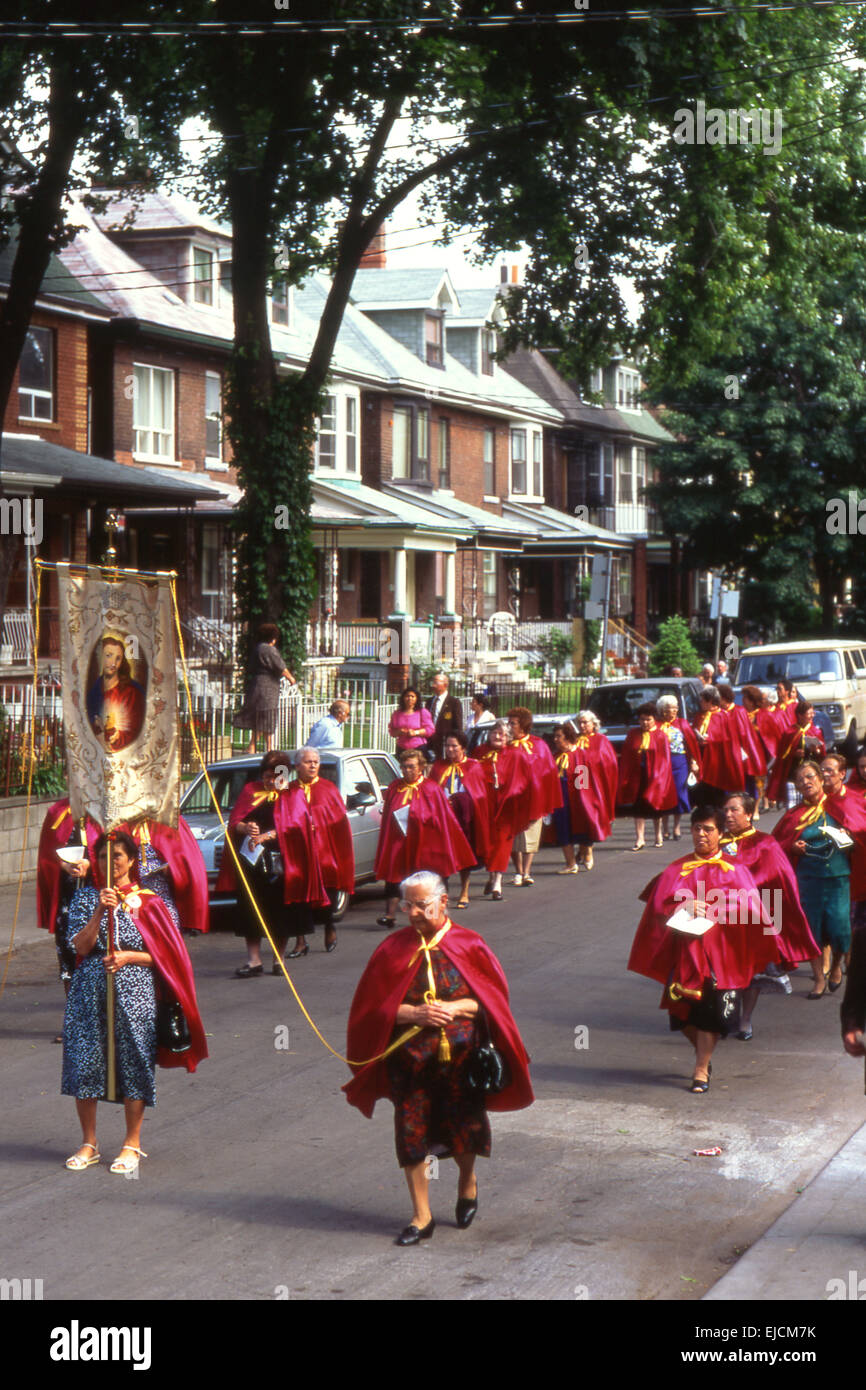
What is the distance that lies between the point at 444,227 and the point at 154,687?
56.1 feet

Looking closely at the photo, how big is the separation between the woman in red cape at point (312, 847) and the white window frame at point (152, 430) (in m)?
21.3

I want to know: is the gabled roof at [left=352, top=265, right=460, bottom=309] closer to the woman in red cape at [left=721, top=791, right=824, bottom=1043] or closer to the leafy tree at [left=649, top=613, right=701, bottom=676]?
the leafy tree at [left=649, top=613, right=701, bottom=676]

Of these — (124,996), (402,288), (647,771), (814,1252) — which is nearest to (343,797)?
(647,771)

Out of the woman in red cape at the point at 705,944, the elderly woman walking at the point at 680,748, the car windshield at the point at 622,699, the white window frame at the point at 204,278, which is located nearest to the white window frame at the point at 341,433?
the white window frame at the point at 204,278

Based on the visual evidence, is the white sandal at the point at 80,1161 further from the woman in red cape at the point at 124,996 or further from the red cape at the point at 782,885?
the red cape at the point at 782,885

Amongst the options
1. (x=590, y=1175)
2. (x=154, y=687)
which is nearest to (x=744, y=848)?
(x=590, y=1175)

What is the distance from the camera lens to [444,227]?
2405cm

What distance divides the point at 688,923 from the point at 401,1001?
9.66 ft

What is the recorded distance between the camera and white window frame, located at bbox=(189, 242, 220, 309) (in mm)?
36531

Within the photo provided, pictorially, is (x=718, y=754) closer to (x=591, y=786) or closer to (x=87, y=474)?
(x=591, y=786)

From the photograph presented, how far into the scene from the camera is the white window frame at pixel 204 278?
36.5 metres

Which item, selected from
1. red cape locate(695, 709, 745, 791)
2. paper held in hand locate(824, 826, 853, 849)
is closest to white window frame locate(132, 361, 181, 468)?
red cape locate(695, 709, 745, 791)

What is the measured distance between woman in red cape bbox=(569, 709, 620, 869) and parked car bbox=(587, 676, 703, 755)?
4.95m
